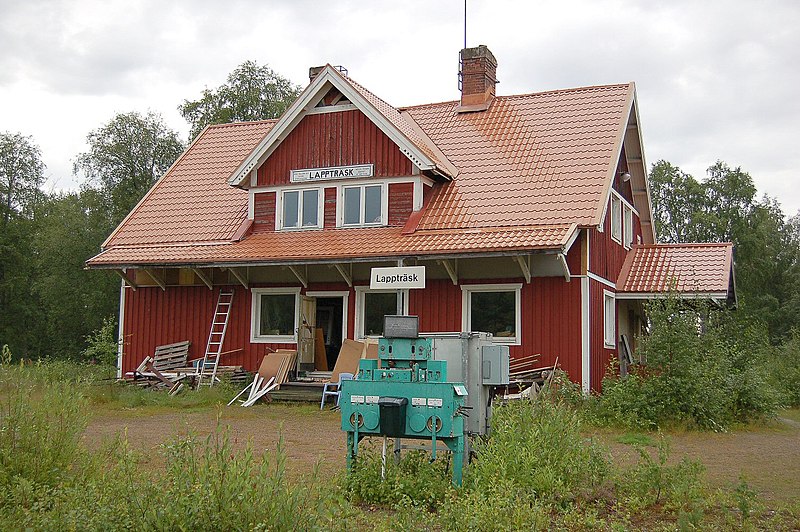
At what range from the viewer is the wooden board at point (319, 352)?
20984 mm

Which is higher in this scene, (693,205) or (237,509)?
(693,205)

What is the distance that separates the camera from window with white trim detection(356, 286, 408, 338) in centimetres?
2009

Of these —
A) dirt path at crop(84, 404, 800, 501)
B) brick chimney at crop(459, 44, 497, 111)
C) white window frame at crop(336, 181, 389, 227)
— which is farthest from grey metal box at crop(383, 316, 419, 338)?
brick chimney at crop(459, 44, 497, 111)

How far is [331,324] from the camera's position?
2183cm

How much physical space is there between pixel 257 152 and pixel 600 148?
8.28 meters

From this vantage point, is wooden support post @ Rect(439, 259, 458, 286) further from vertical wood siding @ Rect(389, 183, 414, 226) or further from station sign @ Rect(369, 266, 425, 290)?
A: station sign @ Rect(369, 266, 425, 290)

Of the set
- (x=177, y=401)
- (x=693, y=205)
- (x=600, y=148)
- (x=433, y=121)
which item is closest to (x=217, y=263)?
(x=177, y=401)

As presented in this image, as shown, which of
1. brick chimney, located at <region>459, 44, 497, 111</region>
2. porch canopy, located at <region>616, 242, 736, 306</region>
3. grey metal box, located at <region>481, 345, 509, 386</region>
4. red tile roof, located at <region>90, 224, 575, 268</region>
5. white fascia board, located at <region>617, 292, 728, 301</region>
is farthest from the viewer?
brick chimney, located at <region>459, 44, 497, 111</region>

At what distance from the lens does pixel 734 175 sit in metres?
53.4

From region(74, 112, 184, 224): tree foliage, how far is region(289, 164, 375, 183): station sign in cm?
2555

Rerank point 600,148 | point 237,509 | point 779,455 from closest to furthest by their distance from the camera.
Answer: point 237,509, point 779,455, point 600,148

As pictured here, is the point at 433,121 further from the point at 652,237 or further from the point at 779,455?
the point at 779,455

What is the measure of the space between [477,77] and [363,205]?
5842 mm

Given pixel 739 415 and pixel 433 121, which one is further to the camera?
pixel 433 121
